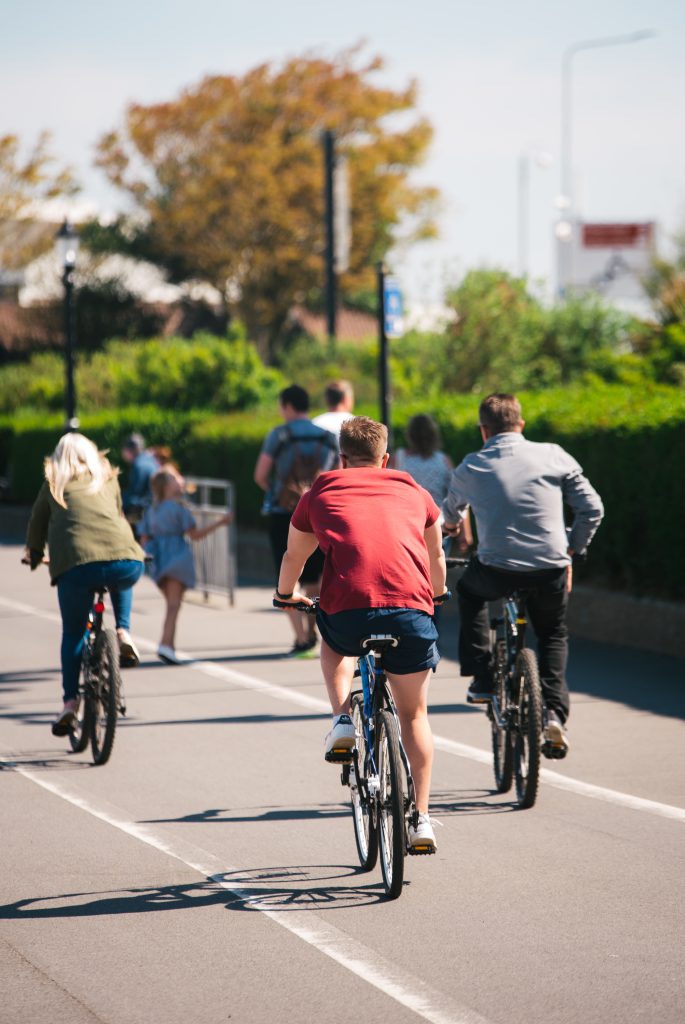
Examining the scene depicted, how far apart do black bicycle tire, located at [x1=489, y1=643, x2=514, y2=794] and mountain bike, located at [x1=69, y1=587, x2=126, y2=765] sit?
206cm

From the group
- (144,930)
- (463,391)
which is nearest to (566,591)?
(144,930)

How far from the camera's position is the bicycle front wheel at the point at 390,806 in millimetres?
5699

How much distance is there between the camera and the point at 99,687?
848cm

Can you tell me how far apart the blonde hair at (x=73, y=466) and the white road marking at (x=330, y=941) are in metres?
1.90

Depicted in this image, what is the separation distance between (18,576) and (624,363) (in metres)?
8.21

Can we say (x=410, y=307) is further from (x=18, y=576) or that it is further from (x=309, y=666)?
(x=309, y=666)

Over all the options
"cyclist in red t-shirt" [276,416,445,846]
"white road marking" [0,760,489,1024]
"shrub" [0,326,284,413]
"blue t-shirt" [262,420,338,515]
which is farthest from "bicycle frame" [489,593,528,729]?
"shrub" [0,326,284,413]

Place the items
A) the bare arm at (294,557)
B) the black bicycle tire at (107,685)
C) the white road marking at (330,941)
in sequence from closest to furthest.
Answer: the white road marking at (330,941), the bare arm at (294,557), the black bicycle tire at (107,685)

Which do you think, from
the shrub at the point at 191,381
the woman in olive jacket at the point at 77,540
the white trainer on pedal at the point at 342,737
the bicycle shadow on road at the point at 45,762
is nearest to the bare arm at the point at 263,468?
the woman in olive jacket at the point at 77,540

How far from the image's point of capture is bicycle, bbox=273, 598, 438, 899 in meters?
5.74

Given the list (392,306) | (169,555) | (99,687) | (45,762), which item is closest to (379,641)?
(99,687)

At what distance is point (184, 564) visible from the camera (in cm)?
1216

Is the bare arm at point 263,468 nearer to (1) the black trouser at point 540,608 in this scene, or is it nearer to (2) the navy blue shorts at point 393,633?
(1) the black trouser at point 540,608

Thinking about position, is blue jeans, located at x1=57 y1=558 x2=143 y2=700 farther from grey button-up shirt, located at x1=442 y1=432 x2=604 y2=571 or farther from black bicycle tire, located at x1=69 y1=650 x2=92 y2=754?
grey button-up shirt, located at x1=442 y1=432 x2=604 y2=571
